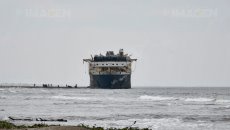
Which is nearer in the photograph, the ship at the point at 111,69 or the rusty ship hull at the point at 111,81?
the ship at the point at 111,69

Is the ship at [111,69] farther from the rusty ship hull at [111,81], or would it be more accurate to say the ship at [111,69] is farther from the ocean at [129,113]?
the ocean at [129,113]

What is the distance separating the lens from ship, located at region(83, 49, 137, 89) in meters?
175

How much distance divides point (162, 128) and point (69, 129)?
45.2 feet

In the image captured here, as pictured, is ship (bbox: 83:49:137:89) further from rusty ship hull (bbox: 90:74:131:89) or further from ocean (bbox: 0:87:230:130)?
ocean (bbox: 0:87:230:130)

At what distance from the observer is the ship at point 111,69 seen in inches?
6905

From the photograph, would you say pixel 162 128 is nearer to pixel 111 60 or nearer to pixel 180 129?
pixel 180 129

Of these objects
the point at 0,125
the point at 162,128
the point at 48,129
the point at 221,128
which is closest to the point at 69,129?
the point at 48,129

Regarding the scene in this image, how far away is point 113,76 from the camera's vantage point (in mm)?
176500

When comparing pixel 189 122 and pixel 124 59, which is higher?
pixel 124 59

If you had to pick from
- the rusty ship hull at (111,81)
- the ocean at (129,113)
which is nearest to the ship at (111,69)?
the rusty ship hull at (111,81)

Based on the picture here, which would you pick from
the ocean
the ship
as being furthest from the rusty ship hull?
the ocean

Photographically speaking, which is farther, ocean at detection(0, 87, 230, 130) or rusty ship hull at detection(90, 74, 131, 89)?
rusty ship hull at detection(90, 74, 131, 89)

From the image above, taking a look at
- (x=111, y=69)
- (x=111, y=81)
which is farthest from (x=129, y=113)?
(x=111, y=81)

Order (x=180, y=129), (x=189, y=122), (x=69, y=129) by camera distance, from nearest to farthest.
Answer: (x=69, y=129) → (x=180, y=129) → (x=189, y=122)
